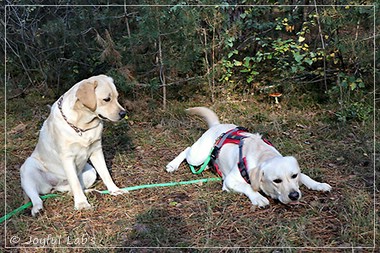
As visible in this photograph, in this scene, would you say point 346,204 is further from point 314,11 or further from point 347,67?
point 314,11

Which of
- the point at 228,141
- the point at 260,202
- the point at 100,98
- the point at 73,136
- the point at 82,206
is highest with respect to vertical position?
the point at 100,98

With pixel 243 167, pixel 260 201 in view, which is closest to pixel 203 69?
pixel 243 167

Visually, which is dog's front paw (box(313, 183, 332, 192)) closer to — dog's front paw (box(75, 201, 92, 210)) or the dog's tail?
the dog's tail

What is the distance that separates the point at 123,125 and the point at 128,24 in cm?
156

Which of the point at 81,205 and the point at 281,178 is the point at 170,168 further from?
the point at 281,178

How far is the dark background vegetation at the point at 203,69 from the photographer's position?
5.18 m

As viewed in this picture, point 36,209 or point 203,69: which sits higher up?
point 203,69

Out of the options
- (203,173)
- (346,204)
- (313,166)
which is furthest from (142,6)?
(346,204)

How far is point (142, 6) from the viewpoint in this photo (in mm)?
5625

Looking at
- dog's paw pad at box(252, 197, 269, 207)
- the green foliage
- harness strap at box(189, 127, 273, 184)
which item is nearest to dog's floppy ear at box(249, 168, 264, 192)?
dog's paw pad at box(252, 197, 269, 207)

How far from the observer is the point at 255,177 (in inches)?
136

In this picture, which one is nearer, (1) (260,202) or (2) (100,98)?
(1) (260,202)

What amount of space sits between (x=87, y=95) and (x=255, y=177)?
159 cm

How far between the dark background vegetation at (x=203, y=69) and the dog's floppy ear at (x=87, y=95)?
1064 mm
